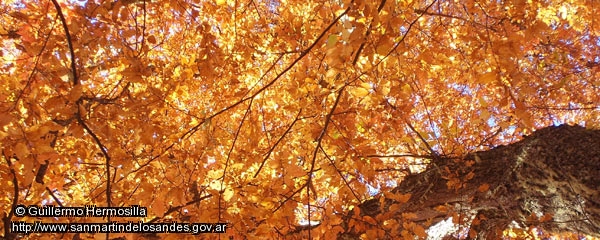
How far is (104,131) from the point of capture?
2576mm

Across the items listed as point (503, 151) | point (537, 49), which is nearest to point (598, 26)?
point (537, 49)

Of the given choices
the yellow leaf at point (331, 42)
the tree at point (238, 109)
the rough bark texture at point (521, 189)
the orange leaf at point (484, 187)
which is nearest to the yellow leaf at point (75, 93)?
the tree at point (238, 109)

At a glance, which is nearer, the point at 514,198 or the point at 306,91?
the point at 306,91

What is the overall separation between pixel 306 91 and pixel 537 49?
7418mm

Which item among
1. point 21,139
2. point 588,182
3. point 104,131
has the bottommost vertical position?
point 588,182

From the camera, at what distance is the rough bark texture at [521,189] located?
3.29 m

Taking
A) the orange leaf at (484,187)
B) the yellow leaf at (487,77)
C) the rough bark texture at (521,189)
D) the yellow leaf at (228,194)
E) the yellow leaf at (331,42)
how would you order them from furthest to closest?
the orange leaf at (484,187) < the rough bark texture at (521,189) < the yellow leaf at (228,194) < the yellow leaf at (487,77) < the yellow leaf at (331,42)

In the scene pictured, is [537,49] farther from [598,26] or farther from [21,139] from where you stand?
[21,139]

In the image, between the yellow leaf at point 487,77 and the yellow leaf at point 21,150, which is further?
the yellow leaf at point 487,77

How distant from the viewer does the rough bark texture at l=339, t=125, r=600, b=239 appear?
329cm

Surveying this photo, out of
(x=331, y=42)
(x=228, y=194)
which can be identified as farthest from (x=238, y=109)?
(x=331, y=42)

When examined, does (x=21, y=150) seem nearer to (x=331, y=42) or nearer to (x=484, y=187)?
(x=331, y=42)

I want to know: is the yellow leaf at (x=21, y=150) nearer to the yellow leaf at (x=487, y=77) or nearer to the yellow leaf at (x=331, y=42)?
the yellow leaf at (x=331, y=42)

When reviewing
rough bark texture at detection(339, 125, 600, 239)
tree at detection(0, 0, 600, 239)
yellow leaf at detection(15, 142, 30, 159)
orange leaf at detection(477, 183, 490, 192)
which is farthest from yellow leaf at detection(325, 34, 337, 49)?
orange leaf at detection(477, 183, 490, 192)
